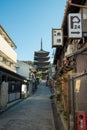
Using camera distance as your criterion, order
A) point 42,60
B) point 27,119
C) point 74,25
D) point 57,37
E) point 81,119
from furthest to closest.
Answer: point 42,60
point 27,119
point 57,37
point 74,25
point 81,119

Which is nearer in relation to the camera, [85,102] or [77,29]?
[85,102]

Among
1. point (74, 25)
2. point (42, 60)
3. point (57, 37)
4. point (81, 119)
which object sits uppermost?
point (42, 60)

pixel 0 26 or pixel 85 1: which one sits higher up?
pixel 0 26

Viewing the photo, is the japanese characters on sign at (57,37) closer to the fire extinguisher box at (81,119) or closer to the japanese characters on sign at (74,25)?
the japanese characters on sign at (74,25)

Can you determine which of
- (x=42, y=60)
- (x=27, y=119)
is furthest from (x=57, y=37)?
(x=42, y=60)

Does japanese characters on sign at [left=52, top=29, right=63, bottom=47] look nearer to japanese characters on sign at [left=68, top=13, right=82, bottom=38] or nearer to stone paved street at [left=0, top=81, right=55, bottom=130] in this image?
japanese characters on sign at [left=68, top=13, right=82, bottom=38]

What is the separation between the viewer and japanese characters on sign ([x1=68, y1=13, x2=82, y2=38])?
1055cm

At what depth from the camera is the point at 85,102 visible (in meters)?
5.68

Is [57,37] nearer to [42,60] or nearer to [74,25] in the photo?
[74,25]

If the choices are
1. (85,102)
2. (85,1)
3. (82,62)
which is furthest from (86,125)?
(85,1)

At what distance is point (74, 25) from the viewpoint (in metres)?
10.6

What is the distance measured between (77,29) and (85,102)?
5540 mm

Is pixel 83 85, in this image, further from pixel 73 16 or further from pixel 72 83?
pixel 73 16

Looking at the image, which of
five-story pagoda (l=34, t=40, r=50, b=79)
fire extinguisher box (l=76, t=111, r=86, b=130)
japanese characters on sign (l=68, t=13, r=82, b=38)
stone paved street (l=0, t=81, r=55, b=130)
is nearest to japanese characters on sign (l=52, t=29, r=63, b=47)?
japanese characters on sign (l=68, t=13, r=82, b=38)
